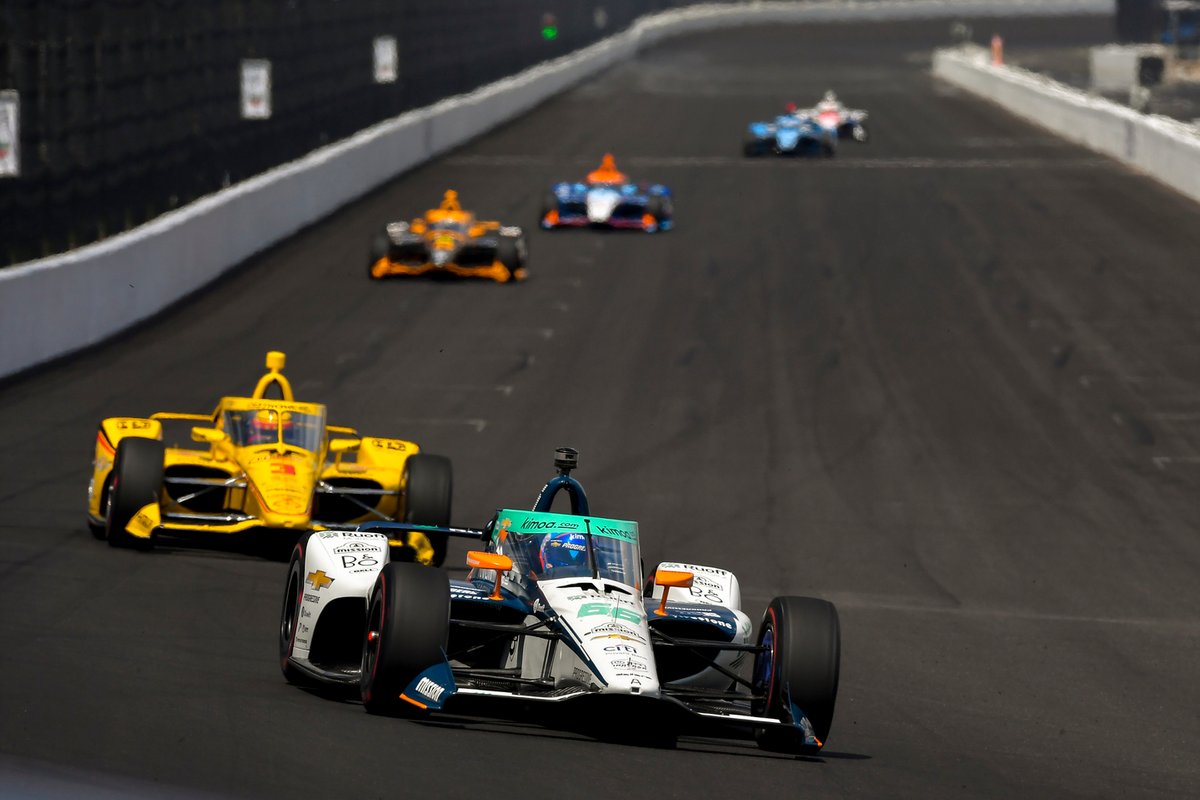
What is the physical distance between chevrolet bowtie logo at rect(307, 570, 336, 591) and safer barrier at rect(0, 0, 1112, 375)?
10433mm

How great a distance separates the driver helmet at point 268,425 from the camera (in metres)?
14.1

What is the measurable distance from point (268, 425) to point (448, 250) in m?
13.7

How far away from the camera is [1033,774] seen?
960 cm

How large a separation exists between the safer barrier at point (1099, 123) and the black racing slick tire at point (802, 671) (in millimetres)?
27484

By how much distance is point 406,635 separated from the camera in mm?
9117

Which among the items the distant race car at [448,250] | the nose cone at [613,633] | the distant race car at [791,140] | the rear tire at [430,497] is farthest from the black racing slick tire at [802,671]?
the distant race car at [791,140]

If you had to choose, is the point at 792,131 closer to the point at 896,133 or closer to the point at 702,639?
the point at 896,133

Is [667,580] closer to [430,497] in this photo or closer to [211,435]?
[430,497]

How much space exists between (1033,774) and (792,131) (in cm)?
3418

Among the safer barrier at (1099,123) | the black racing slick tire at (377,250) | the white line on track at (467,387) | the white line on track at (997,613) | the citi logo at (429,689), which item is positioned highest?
the safer barrier at (1099,123)

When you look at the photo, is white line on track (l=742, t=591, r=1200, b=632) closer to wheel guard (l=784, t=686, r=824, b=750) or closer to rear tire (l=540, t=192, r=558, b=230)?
wheel guard (l=784, t=686, r=824, b=750)

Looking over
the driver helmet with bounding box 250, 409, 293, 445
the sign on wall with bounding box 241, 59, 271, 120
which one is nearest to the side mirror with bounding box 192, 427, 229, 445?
the driver helmet with bounding box 250, 409, 293, 445

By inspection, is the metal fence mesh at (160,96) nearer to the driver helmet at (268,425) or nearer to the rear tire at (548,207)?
the rear tire at (548,207)

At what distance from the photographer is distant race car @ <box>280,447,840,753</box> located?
29.9 feet
